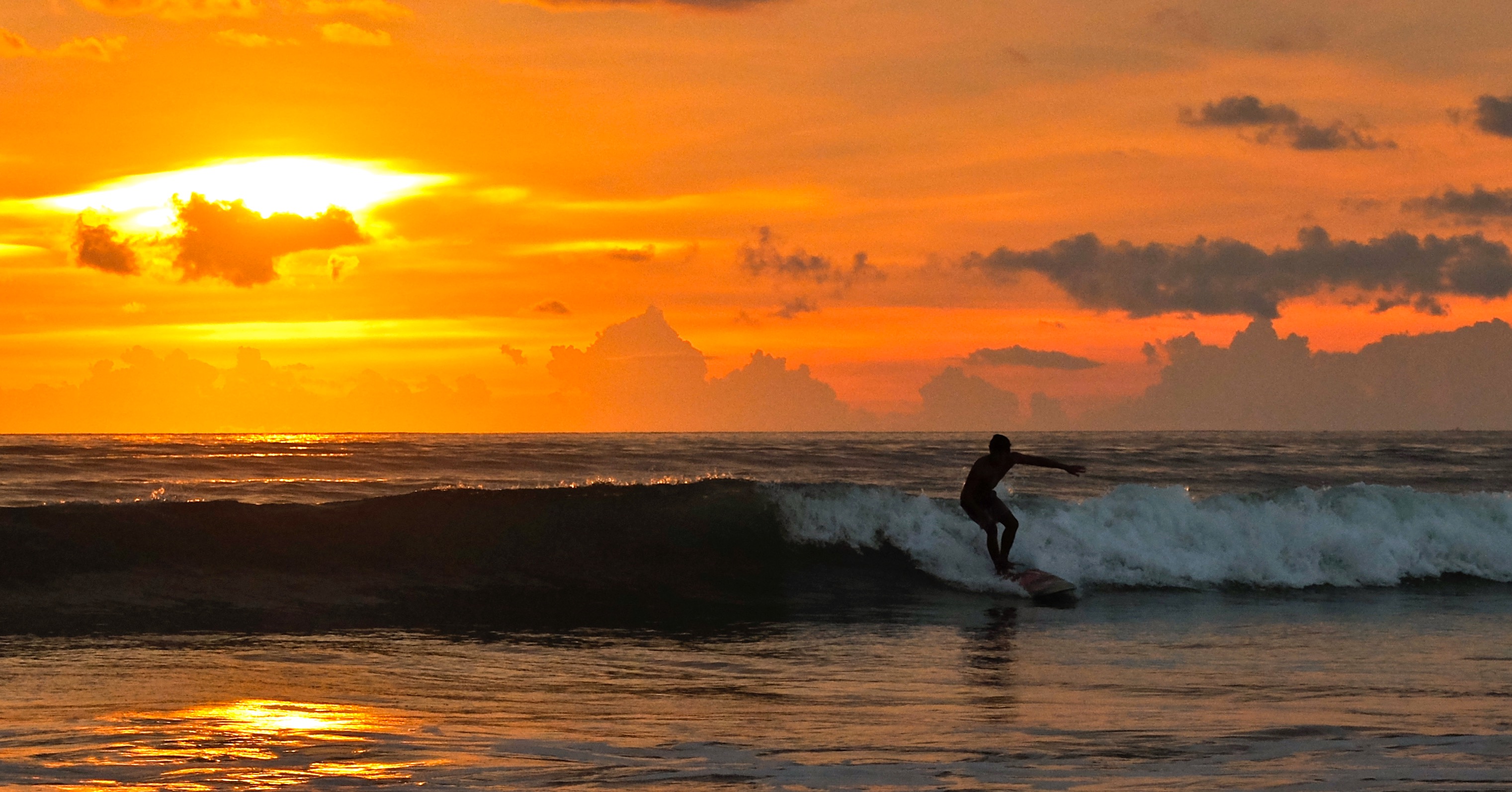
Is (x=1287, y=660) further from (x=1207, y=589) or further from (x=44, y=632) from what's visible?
(x=44, y=632)

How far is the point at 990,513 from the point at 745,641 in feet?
17.9

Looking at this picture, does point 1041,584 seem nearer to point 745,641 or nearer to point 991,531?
point 991,531

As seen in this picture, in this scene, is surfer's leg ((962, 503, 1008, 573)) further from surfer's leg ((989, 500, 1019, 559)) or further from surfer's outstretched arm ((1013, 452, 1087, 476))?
surfer's outstretched arm ((1013, 452, 1087, 476))

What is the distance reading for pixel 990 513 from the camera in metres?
17.8

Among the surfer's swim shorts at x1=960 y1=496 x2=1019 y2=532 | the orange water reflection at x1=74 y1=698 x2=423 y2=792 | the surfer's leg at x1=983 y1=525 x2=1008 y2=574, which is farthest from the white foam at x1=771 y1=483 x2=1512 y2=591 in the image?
the orange water reflection at x1=74 y1=698 x2=423 y2=792

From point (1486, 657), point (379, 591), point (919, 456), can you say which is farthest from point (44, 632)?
point (919, 456)

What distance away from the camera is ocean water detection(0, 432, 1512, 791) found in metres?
7.73

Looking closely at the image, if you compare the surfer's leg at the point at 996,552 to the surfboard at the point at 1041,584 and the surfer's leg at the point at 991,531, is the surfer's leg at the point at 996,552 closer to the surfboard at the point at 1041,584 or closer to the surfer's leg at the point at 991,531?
the surfer's leg at the point at 991,531

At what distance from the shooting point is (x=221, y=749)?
7918 mm

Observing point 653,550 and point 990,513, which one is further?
point 653,550

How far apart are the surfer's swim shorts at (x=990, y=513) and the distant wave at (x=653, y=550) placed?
887 mm

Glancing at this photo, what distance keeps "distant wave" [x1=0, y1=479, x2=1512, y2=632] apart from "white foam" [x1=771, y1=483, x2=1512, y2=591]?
0.12ft

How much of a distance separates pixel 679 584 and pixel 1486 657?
9.80 m

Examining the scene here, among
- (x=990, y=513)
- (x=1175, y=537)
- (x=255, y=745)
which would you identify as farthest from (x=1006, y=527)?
(x=255, y=745)
